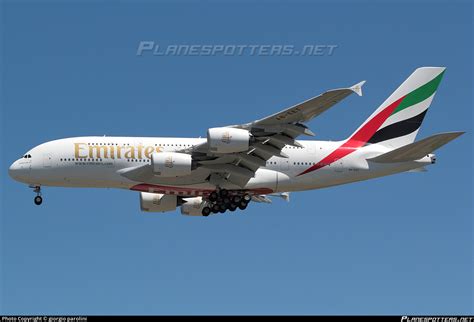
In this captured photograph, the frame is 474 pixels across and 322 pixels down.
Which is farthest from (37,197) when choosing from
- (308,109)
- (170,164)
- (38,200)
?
(308,109)

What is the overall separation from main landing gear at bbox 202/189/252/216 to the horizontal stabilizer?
6.82 meters

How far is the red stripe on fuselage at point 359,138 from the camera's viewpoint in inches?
A: 2003

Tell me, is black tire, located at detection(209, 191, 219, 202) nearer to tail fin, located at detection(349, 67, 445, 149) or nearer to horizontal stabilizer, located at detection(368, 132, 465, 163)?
tail fin, located at detection(349, 67, 445, 149)

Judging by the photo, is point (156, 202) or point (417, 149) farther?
point (156, 202)

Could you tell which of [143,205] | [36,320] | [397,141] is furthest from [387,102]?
[36,320]

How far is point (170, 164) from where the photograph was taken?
47.5 m

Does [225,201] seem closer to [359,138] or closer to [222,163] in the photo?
[222,163]

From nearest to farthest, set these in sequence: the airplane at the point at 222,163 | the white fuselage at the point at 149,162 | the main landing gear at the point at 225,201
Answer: the airplane at the point at 222,163, the white fuselage at the point at 149,162, the main landing gear at the point at 225,201

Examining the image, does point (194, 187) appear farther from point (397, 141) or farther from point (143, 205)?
point (397, 141)

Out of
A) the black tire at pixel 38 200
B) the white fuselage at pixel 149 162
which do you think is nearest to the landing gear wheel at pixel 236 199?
the white fuselage at pixel 149 162

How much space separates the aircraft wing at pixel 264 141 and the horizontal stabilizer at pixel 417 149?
5.27 meters

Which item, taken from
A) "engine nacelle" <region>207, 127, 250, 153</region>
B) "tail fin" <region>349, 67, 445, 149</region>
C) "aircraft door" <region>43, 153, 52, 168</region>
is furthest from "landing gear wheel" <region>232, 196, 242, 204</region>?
"aircraft door" <region>43, 153, 52, 168</region>

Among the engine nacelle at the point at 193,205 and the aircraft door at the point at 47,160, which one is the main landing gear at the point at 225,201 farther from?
the aircraft door at the point at 47,160

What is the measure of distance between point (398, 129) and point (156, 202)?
43.7 feet
